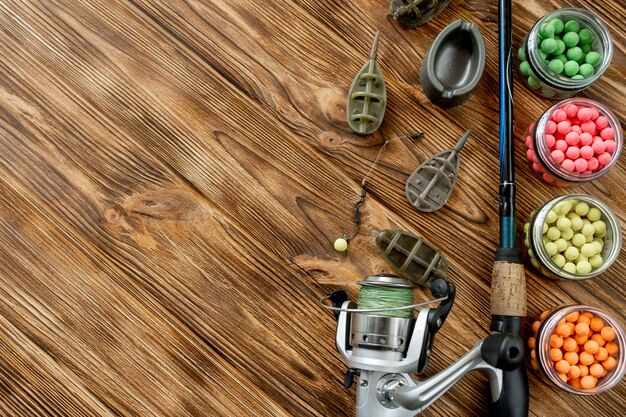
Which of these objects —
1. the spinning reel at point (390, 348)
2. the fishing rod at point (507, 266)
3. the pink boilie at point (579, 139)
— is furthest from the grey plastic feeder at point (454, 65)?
the spinning reel at point (390, 348)

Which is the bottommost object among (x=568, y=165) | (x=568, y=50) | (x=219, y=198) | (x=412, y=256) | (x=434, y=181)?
(x=219, y=198)

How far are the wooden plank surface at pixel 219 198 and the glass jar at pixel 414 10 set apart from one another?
0.02 meters

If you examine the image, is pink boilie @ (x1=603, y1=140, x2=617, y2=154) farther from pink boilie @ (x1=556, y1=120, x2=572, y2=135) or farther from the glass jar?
the glass jar

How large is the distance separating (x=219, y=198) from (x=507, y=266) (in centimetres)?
54

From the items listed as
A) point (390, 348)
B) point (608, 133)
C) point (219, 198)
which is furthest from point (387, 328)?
point (608, 133)

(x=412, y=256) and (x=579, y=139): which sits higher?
(x=579, y=139)

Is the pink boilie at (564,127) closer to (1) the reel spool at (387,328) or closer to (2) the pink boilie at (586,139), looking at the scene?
(2) the pink boilie at (586,139)

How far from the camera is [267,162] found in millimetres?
1131

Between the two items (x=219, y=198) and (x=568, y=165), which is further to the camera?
(x=219, y=198)

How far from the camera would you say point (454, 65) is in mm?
1082

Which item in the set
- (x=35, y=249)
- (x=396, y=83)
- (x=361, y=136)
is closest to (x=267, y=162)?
(x=361, y=136)

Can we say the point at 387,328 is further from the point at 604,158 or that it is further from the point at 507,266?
the point at 604,158

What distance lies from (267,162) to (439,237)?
14.0 inches

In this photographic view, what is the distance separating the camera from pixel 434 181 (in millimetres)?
1101
